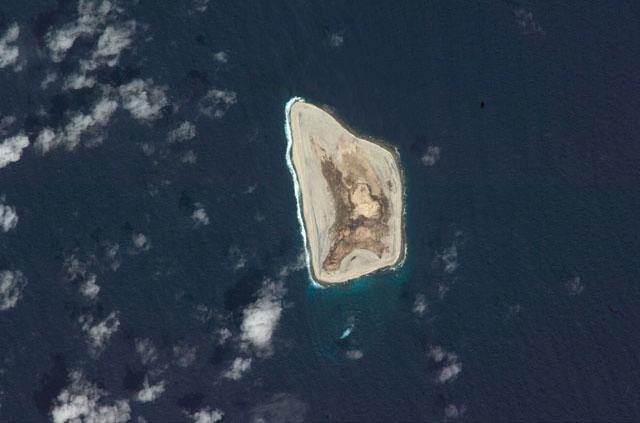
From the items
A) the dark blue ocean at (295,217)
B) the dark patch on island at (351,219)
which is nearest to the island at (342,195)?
the dark patch on island at (351,219)

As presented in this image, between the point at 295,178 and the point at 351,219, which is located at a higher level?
the point at 295,178

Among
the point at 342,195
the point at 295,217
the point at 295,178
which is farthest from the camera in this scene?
the point at 342,195

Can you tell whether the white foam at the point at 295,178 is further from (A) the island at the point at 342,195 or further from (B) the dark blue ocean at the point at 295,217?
(B) the dark blue ocean at the point at 295,217

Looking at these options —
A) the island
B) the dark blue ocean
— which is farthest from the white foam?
the dark blue ocean

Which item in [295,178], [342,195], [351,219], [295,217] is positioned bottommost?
[351,219]

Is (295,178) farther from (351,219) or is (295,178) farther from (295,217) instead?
(351,219)

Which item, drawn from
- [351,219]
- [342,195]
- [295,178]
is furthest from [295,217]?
[351,219]

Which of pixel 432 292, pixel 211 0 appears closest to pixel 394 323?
pixel 432 292
